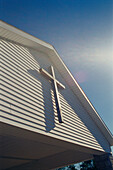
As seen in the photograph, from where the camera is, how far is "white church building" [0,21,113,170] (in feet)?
13.7

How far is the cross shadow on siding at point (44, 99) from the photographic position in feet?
16.1

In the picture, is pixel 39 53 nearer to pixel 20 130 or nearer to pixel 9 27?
pixel 9 27

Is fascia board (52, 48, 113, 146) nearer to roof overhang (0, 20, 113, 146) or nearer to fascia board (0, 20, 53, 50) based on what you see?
roof overhang (0, 20, 113, 146)

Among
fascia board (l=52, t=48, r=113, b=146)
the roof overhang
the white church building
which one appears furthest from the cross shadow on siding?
fascia board (l=52, t=48, r=113, b=146)

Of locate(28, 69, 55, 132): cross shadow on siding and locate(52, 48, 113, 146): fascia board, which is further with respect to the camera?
locate(52, 48, 113, 146): fascia board

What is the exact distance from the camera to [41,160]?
27.6 ft

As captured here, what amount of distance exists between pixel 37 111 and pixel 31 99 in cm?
42

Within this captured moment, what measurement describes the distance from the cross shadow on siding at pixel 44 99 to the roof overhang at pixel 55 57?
A: 1.42 metres

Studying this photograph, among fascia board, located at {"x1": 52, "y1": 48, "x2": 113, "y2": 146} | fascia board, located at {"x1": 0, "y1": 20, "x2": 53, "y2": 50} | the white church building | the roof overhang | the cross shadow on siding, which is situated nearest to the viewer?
the white church building

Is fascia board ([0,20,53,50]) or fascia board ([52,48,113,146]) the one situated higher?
fascia board ([0,20,53,50])

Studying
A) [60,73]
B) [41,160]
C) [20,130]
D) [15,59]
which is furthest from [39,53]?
[41,160]

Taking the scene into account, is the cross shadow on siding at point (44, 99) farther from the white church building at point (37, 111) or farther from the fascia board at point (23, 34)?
the fascia board at point (23, 34)

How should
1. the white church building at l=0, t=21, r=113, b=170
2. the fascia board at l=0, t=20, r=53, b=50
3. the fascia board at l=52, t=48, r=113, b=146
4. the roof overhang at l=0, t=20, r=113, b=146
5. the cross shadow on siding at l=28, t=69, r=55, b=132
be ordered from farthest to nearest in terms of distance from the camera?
1. the fascia board at l=52, t=48, r=113, b=146
2. the roof overhang at l=0, t=20, r=113, b=146
3. the fascia board at l=0, t=20, r=53, b=50
4. the cross shadow on siding at l=28, t=69, r=55, b=132
5. the white church building at l=0, t=21, r=113, b=170

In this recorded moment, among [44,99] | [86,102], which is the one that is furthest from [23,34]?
[86,102]
